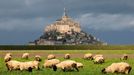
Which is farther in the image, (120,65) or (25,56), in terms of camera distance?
(25,56)

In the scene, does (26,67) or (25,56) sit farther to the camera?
(25,56)

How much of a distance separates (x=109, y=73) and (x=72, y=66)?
11.4 ft

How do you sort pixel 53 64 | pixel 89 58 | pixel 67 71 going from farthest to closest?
pixel 89 58 < pixel 53 64 < pixel 67 71

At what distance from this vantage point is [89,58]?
190ft

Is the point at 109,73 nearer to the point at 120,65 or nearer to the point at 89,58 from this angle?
the point at 120,65

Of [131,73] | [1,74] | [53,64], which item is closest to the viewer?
[1,74]

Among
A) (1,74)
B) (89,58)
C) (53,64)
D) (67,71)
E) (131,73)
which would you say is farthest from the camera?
(89,58)

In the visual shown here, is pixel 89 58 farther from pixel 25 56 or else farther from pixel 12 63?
pixel 12 63

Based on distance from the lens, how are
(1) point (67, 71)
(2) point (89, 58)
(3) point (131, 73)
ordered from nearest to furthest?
1. (3) point (131, 73)
2. (1) point (67, 71)
3. (2) point (89, 58)

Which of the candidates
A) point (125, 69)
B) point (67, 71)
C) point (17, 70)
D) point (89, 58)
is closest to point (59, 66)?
point (67, 71)

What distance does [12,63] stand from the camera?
36.0 m

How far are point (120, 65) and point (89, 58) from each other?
2490 cm

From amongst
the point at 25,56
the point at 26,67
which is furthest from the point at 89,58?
the point at 26,67

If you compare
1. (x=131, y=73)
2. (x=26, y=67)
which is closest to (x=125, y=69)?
(x=131, y=73)
